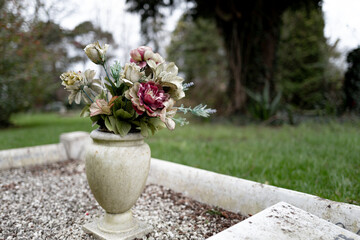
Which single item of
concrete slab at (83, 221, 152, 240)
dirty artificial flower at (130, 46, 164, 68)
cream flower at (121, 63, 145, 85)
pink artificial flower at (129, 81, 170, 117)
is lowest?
concrete slab at (83, 221, 152, 240)

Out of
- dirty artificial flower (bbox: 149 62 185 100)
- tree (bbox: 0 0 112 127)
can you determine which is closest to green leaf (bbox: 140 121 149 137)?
dirty artificial flower (bbox: 149 62 185 100)

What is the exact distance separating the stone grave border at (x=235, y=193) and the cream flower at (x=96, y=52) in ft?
4.27

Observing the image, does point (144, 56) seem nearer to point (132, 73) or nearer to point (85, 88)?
point (132, 73)

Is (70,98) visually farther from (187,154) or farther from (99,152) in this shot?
(187,154)

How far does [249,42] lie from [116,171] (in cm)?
686

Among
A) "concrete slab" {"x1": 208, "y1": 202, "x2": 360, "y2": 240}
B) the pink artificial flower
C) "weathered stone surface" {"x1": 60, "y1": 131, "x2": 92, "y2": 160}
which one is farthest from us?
"weathered stone surface" {"x1": 60, "y1": 131, "x2": 92, "y2": 160}

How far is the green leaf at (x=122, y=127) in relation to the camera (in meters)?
1.47

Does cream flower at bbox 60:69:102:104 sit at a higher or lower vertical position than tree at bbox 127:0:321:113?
lower

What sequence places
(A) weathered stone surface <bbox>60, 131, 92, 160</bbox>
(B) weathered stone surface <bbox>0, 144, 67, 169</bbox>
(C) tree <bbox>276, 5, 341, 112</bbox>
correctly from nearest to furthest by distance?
1. (B) weathered stone surface <bbox>0, 144, 67, 169</bbox>
2. (A) weathered stone surface <bbox>60, 131, 92, 160</bbox>
3. (C) tree <bbox>276, 5, 341, 112</bbox>

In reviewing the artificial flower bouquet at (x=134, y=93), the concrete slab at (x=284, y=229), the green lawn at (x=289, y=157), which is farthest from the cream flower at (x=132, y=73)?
the green lawn at (x=289, y=157)

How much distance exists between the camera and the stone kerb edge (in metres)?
1.53

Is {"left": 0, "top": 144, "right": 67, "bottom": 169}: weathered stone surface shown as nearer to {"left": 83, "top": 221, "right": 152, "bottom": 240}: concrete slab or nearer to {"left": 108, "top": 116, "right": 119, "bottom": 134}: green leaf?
{"left": 83, "top": 221, "right": 152, "bottom": 240}: concrete slab

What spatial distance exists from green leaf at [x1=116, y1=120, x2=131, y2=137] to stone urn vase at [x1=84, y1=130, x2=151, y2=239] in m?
0.03

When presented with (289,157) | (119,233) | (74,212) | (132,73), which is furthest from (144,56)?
(289,157)
